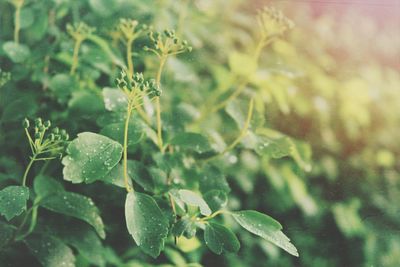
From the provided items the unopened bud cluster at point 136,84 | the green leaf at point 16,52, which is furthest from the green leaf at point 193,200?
the green leaf at point 16,52

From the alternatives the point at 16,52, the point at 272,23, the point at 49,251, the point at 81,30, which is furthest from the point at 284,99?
the point at 49,251

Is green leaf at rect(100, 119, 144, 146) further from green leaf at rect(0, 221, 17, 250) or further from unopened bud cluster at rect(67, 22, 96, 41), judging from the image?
unopened bud cluster at rect(67, 22, 96, 41)

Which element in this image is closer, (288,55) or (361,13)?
(288,55)

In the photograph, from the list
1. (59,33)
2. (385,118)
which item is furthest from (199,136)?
(385,118)

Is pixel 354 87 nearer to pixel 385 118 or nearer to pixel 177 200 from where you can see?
pixel 385 118

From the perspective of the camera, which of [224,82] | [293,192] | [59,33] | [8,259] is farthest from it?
[293,192]

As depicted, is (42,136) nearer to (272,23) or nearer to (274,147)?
(274,147)

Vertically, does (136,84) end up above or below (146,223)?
above
